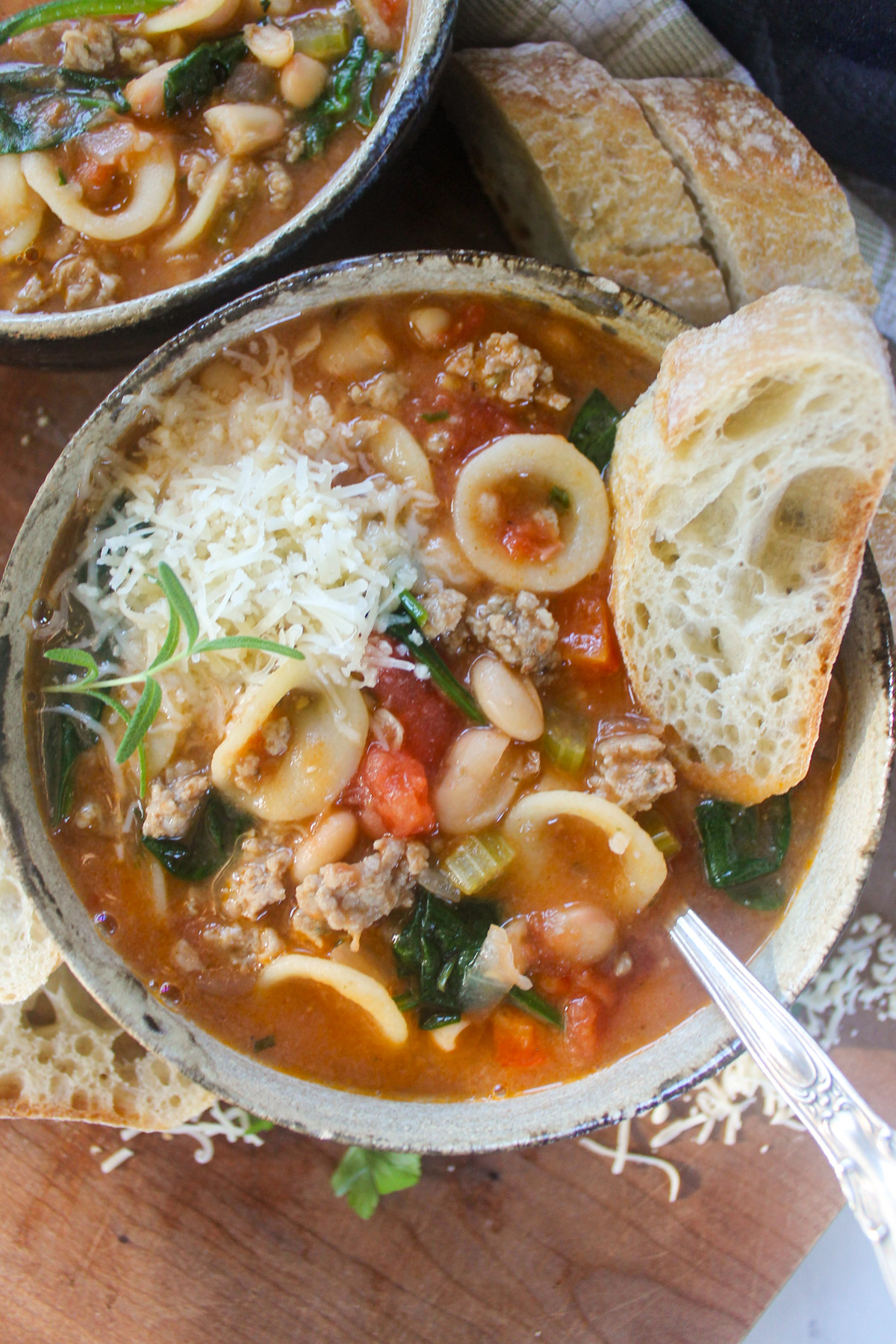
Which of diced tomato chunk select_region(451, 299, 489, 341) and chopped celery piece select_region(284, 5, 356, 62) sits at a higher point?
chopped celery piece select_region(284, 5, 356, 62)

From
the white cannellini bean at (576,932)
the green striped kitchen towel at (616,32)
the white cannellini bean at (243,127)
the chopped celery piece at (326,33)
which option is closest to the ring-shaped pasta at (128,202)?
the white cannellini bean at (243,127)

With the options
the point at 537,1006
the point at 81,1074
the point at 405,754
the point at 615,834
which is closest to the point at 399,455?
the point at 405,754

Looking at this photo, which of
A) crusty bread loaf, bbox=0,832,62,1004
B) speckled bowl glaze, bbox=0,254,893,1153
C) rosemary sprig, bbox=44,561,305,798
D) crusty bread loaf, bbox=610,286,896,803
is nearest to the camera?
crusty bread loaf, bbox=610,286,896,803

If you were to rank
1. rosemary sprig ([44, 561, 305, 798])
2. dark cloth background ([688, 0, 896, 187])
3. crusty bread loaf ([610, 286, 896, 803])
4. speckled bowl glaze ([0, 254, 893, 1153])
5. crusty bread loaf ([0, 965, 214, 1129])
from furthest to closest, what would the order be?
crusty bread loaf ([0, 965, 214, 1129]) → dark cloth background ([688, 0, 896, 187]) → speckled bowl glaze ([0, 254, 893, 1153]) → rosemary sprig ([44, 561, 305, 798]) → crusty bread loaf ([610, 286, 896, 803])

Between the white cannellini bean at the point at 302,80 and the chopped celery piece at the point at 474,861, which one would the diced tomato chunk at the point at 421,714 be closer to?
the chopped celery piece at the point at 474,861

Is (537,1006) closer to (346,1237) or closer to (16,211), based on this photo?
(346,1237)

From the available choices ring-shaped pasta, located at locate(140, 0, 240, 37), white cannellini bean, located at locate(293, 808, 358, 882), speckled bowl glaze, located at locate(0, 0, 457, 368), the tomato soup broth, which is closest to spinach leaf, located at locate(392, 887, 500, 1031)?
the tomato soup broth

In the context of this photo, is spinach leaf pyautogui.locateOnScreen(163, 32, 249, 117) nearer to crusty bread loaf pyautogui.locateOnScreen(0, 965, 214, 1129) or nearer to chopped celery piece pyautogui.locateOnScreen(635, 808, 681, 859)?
chopped celery piece pyautogui.locateOnScreen(635, 808, 681, 859)
